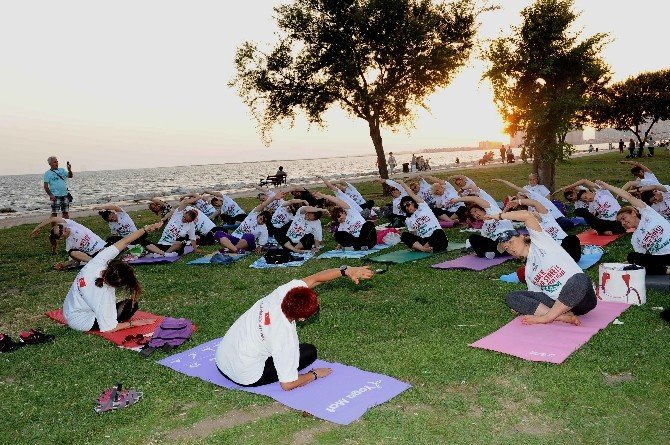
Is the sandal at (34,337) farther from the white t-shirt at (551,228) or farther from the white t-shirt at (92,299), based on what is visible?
the white t-shirt at (551,228)

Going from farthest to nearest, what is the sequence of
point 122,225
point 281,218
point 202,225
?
1. point 281,218
2. point 202,225
3. point 122,225

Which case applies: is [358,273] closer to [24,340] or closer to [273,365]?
[273,365]

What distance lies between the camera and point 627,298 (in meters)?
6.84

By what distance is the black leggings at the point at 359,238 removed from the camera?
12.2 metres

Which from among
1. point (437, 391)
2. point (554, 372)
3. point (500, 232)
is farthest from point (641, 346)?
point (500, 232)

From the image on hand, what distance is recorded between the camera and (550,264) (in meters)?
6.20

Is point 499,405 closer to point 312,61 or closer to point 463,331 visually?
point 463,331

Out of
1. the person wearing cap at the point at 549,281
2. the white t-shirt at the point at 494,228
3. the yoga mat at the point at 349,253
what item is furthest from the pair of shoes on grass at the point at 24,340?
the white t-shirt at the point at 494,228

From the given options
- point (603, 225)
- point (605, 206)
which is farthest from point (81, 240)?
point (605, 206)

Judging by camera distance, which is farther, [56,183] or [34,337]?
[56,183]

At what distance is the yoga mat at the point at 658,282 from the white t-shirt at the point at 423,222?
15.0 ft

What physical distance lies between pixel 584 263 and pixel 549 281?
3415 mm

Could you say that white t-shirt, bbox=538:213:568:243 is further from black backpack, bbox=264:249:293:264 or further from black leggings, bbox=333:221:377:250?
black backpack, bbox=264:249:293:264

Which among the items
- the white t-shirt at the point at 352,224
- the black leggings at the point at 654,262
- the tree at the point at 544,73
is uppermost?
the tree at the point at 544,73
